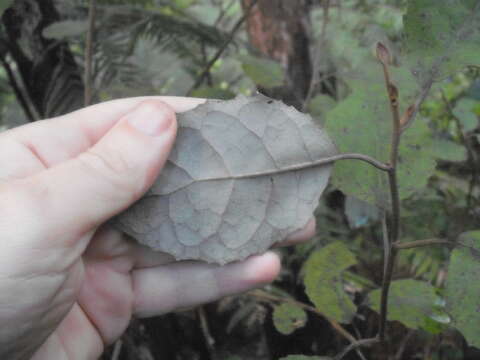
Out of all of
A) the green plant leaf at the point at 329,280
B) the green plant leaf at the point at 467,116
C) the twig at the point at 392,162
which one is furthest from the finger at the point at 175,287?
the green plant leaf at the point at 467,116

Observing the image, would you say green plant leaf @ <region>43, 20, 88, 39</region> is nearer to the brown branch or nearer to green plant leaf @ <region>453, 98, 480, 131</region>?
the brown branch

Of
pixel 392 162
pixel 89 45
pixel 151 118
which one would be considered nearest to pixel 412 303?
pixel 392 162

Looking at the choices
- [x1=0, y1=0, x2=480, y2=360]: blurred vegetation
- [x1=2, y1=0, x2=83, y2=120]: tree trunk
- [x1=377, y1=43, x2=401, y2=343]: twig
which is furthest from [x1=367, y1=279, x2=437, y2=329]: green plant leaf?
[x1=2, y1=0, x2=83, y2=120]: tree trunk

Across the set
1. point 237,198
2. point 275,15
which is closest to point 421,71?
point 237,198

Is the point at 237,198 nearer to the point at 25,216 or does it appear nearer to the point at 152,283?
the point at 25,216

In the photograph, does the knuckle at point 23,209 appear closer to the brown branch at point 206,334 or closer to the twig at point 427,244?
the twig at point 427,244

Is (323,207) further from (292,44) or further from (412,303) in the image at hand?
(412,303)
